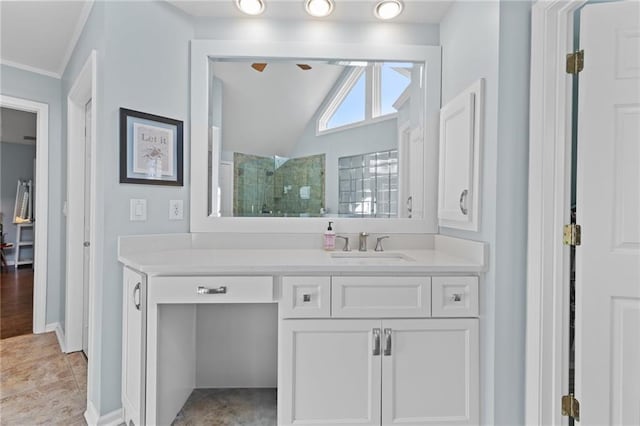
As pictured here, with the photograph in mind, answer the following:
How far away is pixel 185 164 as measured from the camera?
2027 millimetres

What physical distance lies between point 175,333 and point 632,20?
8.01 feet

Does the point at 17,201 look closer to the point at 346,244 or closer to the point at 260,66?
the point at 260,66

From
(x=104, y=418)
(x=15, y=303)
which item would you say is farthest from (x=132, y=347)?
(x=15, y=303)

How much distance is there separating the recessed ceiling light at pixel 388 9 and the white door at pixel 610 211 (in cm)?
94

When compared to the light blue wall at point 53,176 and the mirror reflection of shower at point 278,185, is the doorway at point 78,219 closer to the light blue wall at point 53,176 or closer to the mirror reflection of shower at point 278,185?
the light blue wall at point 53,176

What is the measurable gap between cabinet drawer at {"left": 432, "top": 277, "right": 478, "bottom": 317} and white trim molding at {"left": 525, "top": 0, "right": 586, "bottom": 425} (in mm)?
235

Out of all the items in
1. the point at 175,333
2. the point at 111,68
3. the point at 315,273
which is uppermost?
the point at 111,68

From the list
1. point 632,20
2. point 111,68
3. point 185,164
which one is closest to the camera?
point 632,20

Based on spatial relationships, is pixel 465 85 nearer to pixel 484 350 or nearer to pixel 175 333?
pixel 484 350

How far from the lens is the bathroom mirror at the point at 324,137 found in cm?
210

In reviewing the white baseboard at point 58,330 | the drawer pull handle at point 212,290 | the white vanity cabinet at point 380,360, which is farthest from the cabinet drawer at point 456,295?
the white baseboard at point 58,330

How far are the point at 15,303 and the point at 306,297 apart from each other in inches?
159

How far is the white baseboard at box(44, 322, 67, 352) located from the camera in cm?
263

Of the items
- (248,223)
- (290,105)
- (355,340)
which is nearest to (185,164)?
(248,223)
